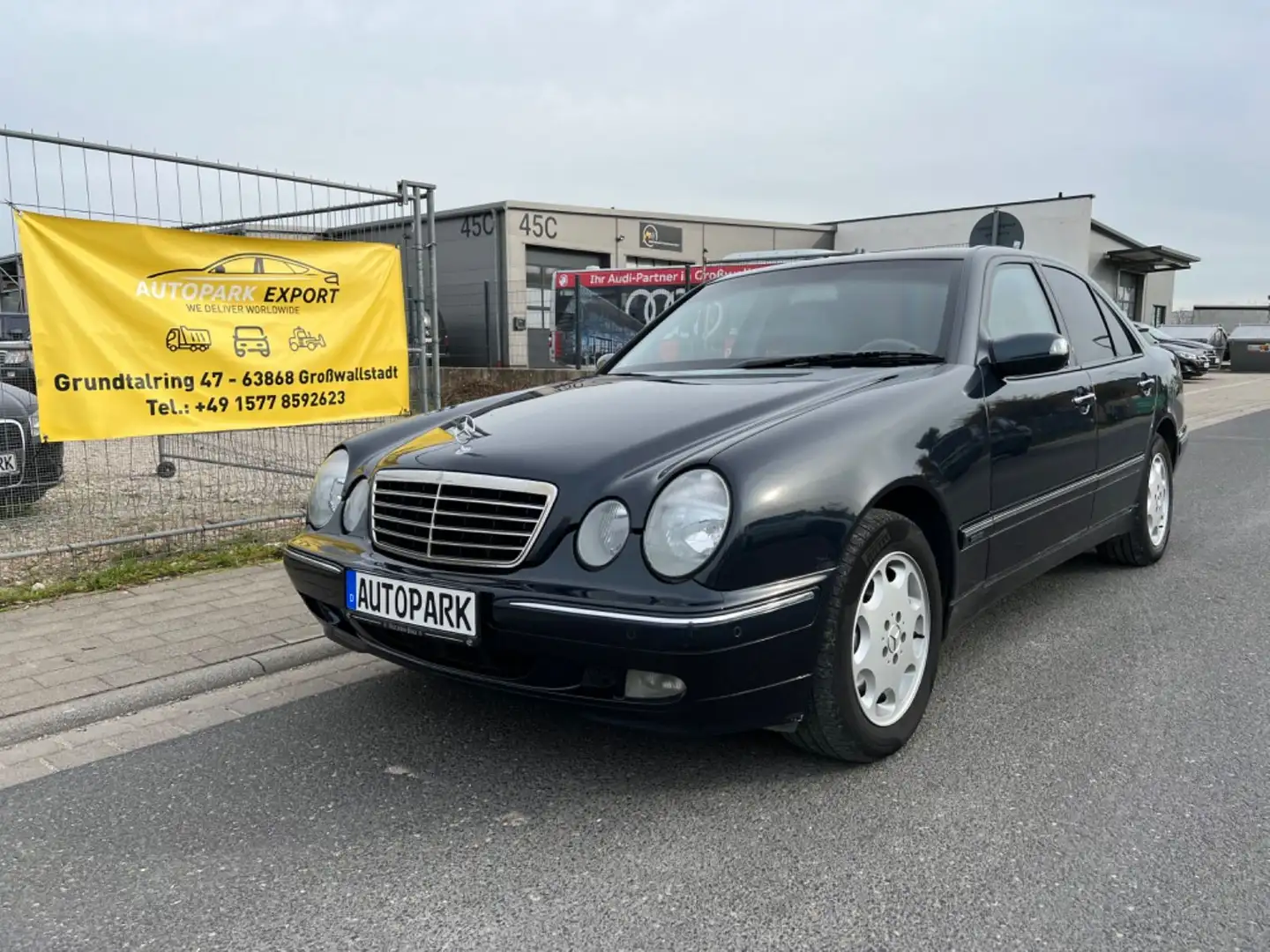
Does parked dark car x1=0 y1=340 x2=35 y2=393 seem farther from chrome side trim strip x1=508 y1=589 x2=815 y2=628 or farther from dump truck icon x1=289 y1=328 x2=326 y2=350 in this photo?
chrome side trim strip x1=508 y1=589 x2=815 y2=628

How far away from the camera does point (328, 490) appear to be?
11.6 ft

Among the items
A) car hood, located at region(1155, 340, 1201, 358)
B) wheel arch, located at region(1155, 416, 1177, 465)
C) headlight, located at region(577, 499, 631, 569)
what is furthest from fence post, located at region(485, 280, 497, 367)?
headlight, located at region(577, 499, 631, 569)

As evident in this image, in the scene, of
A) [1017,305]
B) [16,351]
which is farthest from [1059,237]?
[16,351]

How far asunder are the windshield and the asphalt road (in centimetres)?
135

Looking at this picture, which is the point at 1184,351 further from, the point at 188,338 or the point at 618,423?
the point at 618,423

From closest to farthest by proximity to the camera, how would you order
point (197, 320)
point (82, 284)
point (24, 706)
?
1. point (24, 706)
2. point (82, 284)
3. point (197, 320)

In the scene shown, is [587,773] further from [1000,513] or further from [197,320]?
[197,320]

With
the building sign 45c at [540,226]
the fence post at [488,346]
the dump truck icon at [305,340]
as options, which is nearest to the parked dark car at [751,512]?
the dump truck icon at [305,340]

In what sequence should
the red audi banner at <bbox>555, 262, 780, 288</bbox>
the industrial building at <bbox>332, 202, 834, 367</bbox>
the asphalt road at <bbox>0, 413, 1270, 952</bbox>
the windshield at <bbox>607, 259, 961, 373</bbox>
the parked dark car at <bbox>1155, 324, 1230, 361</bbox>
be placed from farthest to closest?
the parked dark car at <bbox>1155, 324, 1230, 361</bbox> < the industrial building at <bbox>332, 202, 834, 367</bbox> < the red audi banner at <bbox>555, 262, 780, 288</bbox> < the windshield at <bbox>607, 259, 961, 373</bbox> < the asphalt road at <bbox>0, 413, 1270, 952</bbox>

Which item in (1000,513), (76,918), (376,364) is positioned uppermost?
(376,364)

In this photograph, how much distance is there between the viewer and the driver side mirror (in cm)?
364

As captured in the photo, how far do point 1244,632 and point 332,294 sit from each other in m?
5.00

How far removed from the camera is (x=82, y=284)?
4.87 m

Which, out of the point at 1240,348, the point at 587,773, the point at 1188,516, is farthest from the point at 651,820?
the point at 1240,348
